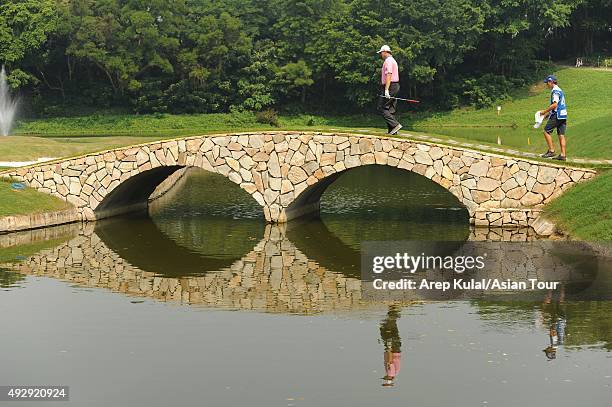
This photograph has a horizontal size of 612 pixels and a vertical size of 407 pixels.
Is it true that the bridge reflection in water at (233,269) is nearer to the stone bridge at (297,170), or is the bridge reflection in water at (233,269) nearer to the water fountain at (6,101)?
the stone bridge at (297,170)

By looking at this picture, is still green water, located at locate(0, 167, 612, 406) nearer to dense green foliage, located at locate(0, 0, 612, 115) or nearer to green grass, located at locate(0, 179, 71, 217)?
green grass, located at locate(0, 179, 71, 217)

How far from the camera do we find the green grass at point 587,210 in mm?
25688

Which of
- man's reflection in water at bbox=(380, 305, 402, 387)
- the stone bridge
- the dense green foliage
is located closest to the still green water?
man's reflection in water at bbox=(380, 305, 402, 387)

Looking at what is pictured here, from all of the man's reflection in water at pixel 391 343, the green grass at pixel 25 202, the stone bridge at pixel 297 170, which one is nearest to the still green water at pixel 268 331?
the man's reflection in water at pixel 391 343

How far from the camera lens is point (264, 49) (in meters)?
86.9

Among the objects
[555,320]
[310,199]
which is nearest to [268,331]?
[555,320]

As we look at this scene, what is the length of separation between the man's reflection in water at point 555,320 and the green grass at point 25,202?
17549mm

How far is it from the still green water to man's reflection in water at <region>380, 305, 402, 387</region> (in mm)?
25

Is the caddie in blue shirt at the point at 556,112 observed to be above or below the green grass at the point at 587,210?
above

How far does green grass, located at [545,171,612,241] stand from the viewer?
2569 centimetres

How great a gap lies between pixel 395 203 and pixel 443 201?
1820mm

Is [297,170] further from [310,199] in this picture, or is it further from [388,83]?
[388,83]

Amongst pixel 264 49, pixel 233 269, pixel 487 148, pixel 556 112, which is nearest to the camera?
pixel 233 269

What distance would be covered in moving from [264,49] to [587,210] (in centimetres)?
6225
